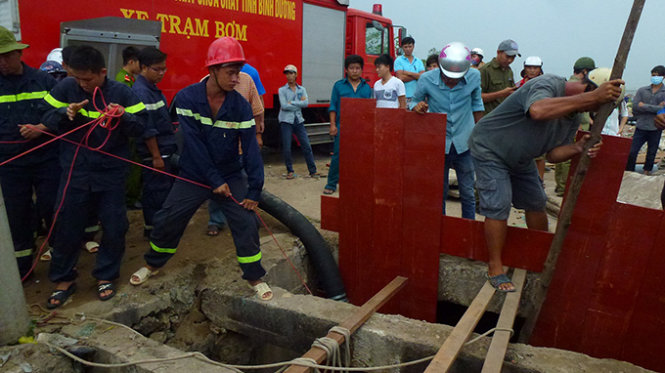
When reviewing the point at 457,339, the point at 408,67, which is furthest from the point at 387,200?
the point at 408,67

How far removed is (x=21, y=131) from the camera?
3.11m

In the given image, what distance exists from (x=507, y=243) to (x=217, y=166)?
224 cm

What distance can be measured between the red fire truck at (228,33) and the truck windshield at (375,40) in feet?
0.07

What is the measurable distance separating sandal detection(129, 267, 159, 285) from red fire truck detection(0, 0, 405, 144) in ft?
8.19

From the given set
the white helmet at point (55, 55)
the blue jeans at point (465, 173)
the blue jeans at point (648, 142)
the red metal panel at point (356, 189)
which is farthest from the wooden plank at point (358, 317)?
the blue jeans at point (648, 142)

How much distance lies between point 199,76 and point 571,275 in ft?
18.3

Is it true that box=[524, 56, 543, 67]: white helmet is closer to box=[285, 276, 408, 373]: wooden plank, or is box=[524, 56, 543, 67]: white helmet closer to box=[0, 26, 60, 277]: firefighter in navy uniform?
box=[285, 276, 408, 373]: wooden plank

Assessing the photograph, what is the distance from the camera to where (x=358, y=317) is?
287cm

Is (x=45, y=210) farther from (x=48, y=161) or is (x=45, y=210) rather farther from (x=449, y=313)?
(x=449, y=313)

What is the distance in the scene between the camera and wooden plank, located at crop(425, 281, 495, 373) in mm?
2299

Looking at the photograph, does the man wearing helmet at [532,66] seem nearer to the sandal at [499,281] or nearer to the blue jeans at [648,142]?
the blue jeans at [648,142]

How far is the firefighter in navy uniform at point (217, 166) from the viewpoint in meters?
3.04

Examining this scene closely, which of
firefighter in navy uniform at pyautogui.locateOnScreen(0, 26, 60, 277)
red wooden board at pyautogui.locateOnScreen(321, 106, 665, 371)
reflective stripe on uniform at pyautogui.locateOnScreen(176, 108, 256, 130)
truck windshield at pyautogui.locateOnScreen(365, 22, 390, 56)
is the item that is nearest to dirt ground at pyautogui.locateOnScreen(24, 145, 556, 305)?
firefighter in navy uniform at pyautogui.locateOnScreen(0, 26, 60, 277)

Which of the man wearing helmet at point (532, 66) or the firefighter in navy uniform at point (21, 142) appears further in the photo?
the man wearing helmet at point (532, 66)
